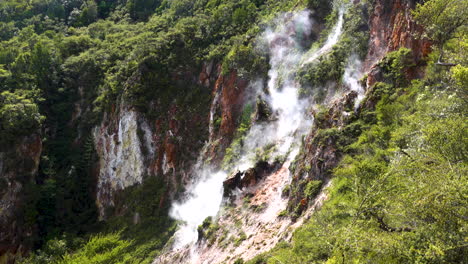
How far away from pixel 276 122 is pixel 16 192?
23.6m

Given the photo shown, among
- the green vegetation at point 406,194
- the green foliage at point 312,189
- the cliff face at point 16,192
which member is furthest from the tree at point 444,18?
the cliff face at point 16,192

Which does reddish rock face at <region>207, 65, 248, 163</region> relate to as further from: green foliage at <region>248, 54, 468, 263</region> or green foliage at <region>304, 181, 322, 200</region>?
green foliage at <region>248, 54, 468, 263</region>

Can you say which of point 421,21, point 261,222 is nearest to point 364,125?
point 421,21

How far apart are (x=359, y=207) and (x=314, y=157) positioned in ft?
28.2

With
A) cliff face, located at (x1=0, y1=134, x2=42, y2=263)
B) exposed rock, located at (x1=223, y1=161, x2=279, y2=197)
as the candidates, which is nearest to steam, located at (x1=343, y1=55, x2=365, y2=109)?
exposed rock, located at (x1=223, y1=161, x2=279, y2=197)

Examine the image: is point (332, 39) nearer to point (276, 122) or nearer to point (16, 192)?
point (276, 122)

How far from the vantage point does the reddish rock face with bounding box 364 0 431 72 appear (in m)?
18.1

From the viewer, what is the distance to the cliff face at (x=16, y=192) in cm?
3234

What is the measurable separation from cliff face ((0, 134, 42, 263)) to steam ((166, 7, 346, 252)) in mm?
14474

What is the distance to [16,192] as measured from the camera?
33875 mm

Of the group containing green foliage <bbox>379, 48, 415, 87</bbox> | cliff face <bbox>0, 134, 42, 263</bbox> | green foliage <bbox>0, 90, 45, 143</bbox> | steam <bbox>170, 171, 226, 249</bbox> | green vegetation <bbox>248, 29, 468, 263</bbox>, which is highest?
green foliage <bbox>0, 90, 45, 143</bbox>

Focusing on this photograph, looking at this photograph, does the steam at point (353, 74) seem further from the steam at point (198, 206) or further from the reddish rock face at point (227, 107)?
the steam at point (198, 206)

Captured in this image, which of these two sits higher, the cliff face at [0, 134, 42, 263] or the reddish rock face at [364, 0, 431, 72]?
the cliff face at [0, 134, 42, 263]

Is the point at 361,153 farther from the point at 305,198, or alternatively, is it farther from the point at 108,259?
the point at 108,259
